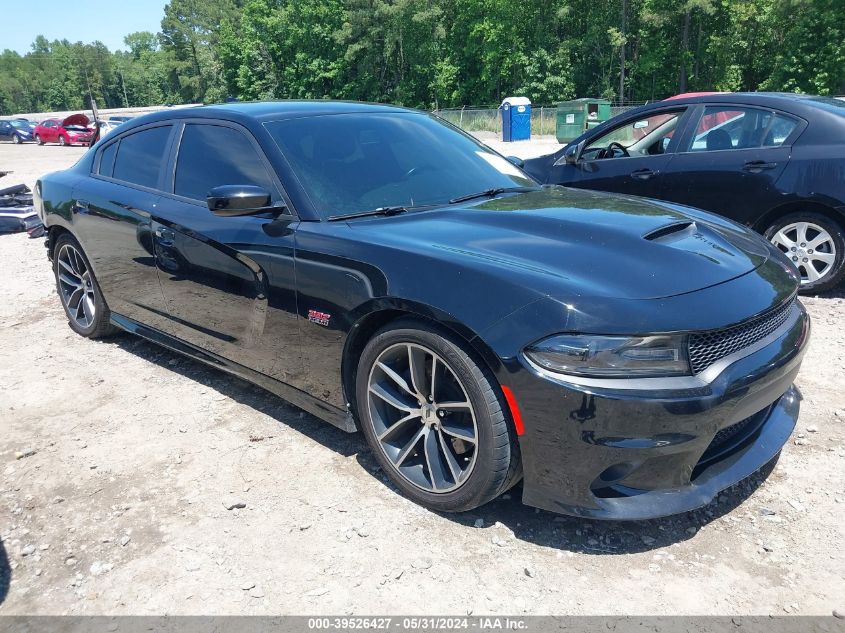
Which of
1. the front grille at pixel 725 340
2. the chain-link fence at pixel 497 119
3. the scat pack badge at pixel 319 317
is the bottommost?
the chain-link fence at pixel 497 119

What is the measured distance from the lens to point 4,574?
102 inches

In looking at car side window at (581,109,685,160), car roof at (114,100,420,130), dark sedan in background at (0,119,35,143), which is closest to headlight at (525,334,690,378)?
car roof at (114,100,420,130)

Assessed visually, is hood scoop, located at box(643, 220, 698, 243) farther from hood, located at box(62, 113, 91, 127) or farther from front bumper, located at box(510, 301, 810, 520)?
hood, located at box(62, 113, 91, 127)

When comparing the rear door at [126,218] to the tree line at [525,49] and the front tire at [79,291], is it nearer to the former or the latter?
the front tire at [79,291]

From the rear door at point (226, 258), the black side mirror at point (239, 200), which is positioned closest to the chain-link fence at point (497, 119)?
the rear door at point (226, 258)

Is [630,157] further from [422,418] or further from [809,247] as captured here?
[422,418]

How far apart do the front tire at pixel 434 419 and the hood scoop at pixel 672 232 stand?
989 mm

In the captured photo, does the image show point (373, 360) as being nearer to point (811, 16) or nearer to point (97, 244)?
point (97, 244)

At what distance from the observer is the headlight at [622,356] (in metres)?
2.25

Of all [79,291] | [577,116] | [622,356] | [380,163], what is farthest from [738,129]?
[577,116]

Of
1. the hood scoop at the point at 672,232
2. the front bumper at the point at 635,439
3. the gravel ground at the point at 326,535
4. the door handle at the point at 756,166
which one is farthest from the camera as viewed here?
the door handle at the point at 756,166

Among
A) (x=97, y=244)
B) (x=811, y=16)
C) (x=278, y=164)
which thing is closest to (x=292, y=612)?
(x=278, y=164)

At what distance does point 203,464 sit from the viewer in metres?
3.35

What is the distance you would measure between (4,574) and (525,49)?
184ft
